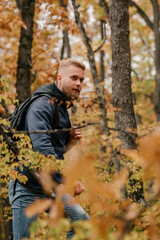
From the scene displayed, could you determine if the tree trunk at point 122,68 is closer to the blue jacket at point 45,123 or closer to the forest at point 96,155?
the forest at point 96,155

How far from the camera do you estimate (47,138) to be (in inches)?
82.2

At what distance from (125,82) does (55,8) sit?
3097 mm

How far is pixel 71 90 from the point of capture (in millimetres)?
2664

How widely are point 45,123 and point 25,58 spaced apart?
399 centimetres

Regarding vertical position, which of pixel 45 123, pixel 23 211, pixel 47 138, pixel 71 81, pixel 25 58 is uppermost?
pixel 25 58

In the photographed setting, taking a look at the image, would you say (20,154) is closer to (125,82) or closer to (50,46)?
(125,82)

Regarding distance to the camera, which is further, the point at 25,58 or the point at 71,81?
the point at 25,58

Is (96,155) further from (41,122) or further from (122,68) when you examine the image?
(41,122)

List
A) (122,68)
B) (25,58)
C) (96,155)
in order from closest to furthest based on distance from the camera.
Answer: (96,155) < (122,68) < (25,58)

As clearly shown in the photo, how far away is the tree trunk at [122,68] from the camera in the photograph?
4090 mm

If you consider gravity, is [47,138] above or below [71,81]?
below

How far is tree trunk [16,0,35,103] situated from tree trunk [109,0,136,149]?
238 centimetres

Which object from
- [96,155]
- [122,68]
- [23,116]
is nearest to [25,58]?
[122,68]

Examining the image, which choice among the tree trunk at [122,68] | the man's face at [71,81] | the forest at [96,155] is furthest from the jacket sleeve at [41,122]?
the tree trunk at [122,68]
